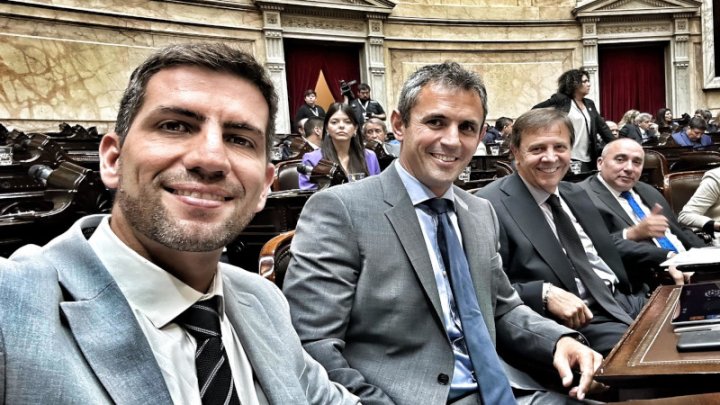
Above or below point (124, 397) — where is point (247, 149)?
above

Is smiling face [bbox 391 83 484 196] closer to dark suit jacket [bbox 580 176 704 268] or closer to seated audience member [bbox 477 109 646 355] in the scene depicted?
seated audience member [bbox 477 109 646 355]

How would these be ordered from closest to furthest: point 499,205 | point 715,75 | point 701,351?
1. point 701,351
2. point 499,205
3. point 715,75

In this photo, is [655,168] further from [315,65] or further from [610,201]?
[315,65]

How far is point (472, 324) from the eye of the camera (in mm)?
1452

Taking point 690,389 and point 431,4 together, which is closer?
point 690,389

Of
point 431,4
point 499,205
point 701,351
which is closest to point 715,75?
point 431,4

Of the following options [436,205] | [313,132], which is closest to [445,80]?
[436,205]

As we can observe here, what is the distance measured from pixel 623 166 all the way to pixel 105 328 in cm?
283

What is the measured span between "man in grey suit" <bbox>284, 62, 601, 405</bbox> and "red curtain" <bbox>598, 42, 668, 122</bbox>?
13368 mm

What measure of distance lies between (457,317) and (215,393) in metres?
0.84

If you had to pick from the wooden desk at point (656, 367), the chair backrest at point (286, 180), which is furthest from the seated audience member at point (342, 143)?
the wooden desk at point (656, 367)

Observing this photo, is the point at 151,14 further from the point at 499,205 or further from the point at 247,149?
the point at 247,149

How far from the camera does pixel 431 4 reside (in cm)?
1178

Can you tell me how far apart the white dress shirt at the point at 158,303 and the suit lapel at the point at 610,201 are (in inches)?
100
